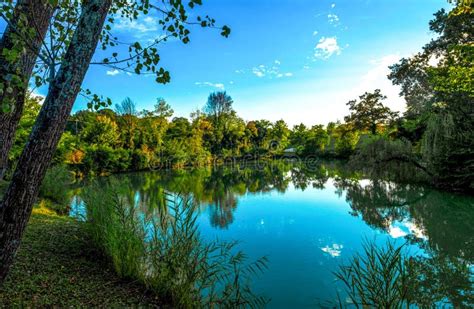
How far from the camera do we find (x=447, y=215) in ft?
21.9

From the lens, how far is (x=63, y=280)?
2443 mm

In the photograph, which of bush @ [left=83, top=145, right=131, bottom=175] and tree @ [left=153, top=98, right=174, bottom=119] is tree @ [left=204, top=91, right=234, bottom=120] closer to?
tree @ [left=153, top=98, right=174, bottom=119]

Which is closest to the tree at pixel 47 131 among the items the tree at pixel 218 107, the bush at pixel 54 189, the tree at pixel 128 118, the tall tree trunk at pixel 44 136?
the tall tree trunk at pixel 44 136

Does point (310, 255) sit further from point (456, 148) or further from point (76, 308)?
point (456, 148)

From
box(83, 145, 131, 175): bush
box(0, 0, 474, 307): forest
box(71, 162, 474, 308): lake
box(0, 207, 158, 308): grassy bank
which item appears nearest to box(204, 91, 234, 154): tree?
box(0, 0, 474, 307): forest

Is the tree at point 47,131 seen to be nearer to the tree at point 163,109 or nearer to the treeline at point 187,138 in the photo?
the treeline at point 187,138

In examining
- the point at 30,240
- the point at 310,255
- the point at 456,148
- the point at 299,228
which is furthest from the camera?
the point at 456,148

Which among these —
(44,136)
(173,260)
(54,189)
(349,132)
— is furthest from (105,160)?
(349,132)

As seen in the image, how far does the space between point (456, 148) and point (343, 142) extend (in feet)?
69.6

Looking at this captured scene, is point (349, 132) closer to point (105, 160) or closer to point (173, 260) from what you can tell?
point (105, 160)

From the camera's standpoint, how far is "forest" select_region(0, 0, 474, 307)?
145 cm

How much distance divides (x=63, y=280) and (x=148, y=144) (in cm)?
2418

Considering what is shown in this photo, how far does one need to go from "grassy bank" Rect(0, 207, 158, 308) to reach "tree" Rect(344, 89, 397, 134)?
30.0 m

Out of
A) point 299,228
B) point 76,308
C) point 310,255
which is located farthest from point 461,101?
point 76,308
